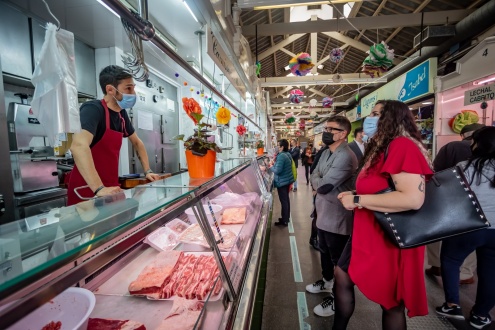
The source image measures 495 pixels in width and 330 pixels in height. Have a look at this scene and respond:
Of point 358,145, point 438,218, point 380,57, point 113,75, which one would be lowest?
point 438,218

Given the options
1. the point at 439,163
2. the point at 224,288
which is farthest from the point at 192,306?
Result: the point at 439,163

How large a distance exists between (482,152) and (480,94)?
4.28m

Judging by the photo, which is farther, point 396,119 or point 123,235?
point 396,119

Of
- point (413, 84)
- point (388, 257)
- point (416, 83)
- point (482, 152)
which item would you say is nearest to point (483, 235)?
point (482, 152)

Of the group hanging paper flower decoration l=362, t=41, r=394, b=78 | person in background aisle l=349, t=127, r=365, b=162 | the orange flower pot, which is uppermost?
Result: hanging paper flower decoration l=362, t=41, r=394, b=78

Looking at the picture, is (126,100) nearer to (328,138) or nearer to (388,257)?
(328,138)

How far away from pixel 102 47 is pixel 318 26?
14.0 ft

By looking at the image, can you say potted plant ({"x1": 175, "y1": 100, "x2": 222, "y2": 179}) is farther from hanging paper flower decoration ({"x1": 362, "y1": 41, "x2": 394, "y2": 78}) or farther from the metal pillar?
hanging paper flower decoration ({"x1": 362, "y1": 41, "x2": 394, "y2": 78})

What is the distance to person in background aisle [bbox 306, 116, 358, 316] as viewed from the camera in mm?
2363

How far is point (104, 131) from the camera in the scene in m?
1.85

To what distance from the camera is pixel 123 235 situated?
2.52 ft

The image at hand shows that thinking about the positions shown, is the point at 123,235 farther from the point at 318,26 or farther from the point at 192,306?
the point at 318,26

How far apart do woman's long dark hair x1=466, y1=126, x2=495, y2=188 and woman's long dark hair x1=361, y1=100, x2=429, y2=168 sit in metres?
0.98

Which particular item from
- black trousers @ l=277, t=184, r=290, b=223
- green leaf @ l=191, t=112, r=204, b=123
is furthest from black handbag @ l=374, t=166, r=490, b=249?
black trousers @ l=277, t=184, r=290, b=223
